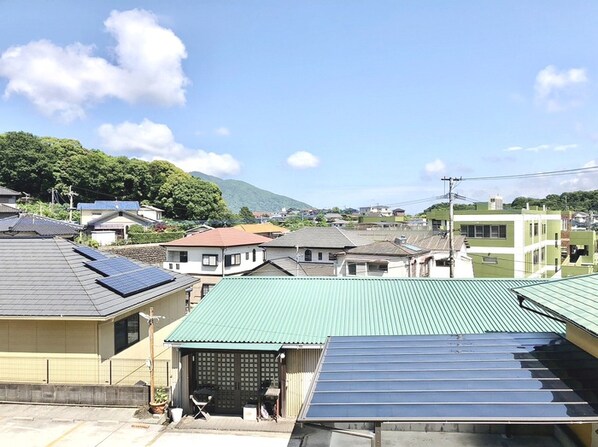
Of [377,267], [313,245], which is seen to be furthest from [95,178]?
[377,267]

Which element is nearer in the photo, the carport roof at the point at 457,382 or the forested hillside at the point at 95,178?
the carport roof at the point at 457,382

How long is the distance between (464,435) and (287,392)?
15.6 ft

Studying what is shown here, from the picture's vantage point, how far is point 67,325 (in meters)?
14.1

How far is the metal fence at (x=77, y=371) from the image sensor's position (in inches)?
551

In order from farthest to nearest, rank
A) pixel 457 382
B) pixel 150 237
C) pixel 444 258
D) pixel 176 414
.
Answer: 1. pixel 150 237
2. pixel 444 258
3. pixel 176 414
4. pixel 457 382

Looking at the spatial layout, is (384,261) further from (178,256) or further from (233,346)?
(233,346)

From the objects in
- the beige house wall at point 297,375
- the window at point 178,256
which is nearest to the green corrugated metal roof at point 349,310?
the beige house wall at point 297,375

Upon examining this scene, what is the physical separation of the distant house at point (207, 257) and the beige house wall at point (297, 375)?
882 inches

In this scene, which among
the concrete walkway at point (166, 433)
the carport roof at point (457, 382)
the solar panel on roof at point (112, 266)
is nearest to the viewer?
the carport roof at point (457, 382)

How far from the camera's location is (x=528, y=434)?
981 centimetres

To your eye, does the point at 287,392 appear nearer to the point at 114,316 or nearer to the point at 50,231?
the point at 114,316

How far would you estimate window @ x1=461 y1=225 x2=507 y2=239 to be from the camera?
126ft

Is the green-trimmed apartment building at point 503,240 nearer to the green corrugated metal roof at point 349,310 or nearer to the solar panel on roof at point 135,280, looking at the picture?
the green corrugated metal roof at point 349,310

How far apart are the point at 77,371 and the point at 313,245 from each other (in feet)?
78.0
